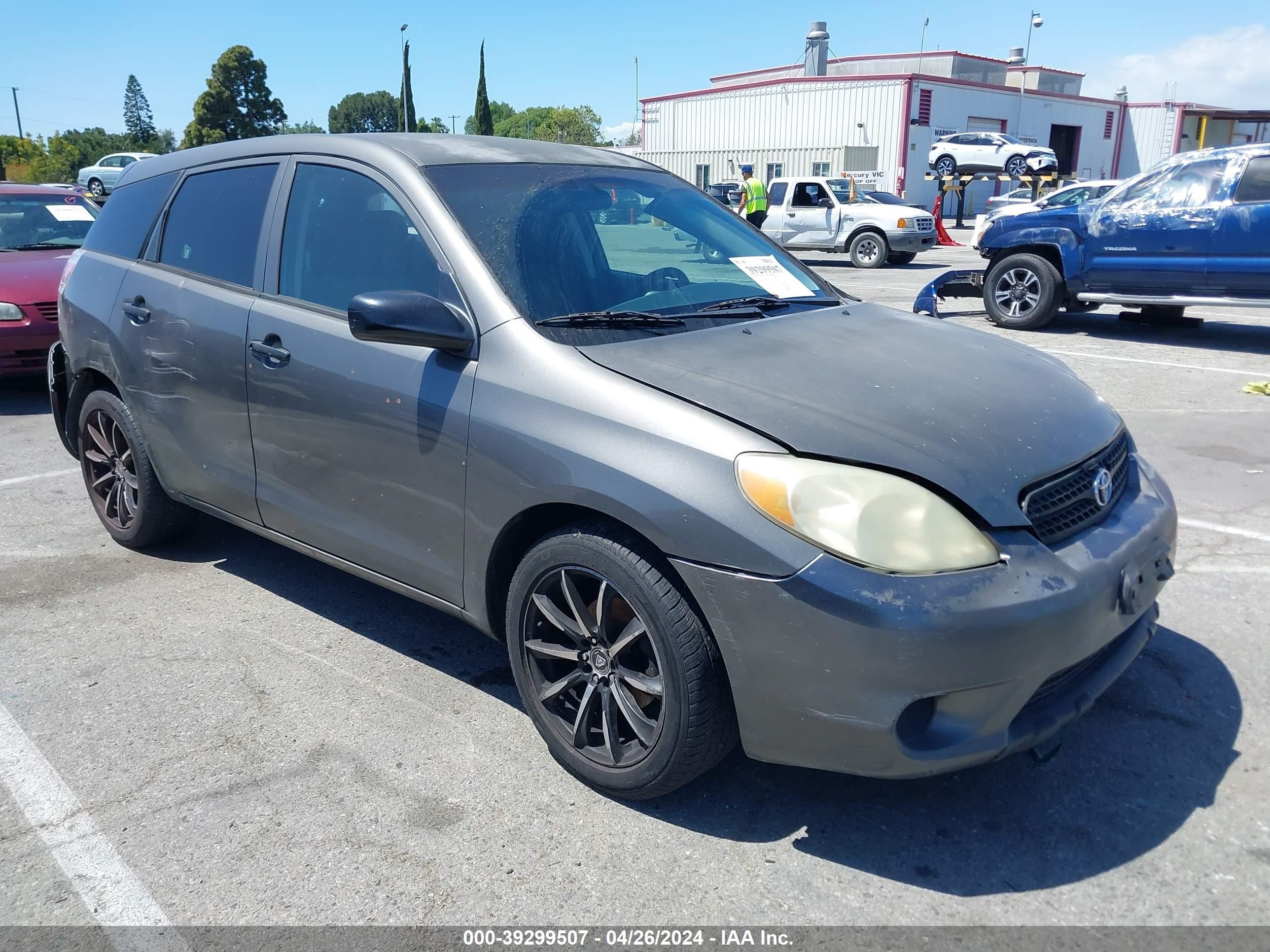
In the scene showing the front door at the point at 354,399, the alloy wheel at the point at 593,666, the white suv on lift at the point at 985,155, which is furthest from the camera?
the white suv on lift at the point at 985,155

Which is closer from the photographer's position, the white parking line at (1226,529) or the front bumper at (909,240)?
the white parking line at (1226,529)

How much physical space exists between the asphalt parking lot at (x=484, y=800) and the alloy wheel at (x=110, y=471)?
54 centimetres

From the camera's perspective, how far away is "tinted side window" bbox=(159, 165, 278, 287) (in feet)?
12.4

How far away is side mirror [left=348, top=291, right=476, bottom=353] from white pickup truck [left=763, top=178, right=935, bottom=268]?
18.2 meters

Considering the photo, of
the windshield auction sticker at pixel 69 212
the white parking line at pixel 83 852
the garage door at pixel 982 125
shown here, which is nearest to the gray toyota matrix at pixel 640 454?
the white parking line at pixel 83 852

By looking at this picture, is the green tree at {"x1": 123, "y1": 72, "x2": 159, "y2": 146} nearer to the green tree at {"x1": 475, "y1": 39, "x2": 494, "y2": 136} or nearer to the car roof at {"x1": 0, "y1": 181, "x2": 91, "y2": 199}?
the green tree at {"x1": 475, "y1": 39, "x2": 494, "y2": 136}

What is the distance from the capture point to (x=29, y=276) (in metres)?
7.99

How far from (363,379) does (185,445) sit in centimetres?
128

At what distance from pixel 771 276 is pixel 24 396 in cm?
765

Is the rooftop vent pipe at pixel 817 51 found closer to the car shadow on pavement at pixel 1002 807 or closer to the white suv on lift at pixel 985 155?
the white suv on lift at pixel 985 155

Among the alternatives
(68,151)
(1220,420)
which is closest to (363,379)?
(1220,420)

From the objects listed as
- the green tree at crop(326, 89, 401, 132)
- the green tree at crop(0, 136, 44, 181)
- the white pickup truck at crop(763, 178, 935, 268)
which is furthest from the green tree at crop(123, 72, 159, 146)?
the white pickup truck at crop(763, 178, 935, 268)

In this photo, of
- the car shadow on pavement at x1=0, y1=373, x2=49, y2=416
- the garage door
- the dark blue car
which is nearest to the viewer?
the car shadow on pavement at x1=0, y1=373, x2=49, y2=416

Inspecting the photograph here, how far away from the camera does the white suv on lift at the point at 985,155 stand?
1394 inches
